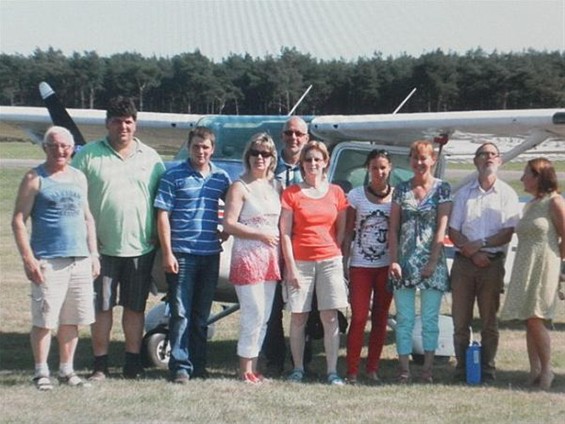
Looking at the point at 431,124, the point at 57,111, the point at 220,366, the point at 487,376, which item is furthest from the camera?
the point at 57,111

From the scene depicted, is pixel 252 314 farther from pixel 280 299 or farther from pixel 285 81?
pixel 285 81

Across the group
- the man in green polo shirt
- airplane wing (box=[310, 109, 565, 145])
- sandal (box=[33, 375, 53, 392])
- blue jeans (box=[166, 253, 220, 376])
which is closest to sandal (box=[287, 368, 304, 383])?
blue jeans (box=[166, 253, 220, 376])

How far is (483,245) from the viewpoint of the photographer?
5879 mm

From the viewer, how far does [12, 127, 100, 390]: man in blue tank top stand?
17.5 feet

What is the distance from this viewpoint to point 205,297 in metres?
5.84

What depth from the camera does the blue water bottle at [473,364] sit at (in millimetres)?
5902

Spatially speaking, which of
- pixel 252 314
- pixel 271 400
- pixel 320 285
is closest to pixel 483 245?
pixel 320 285

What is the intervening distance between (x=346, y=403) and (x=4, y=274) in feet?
22.0

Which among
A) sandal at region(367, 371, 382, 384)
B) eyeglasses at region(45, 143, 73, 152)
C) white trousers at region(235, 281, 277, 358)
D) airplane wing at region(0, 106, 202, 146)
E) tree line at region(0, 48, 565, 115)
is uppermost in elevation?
tree line at region(0, 48, 565, 115)

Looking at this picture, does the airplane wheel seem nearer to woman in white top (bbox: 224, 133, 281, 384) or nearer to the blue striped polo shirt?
woman in white top (bbox: 224, 133, 281, 384)

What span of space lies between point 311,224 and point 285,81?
20903 mm

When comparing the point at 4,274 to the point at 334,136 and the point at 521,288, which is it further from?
the point at 521,288

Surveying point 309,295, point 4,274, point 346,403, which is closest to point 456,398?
point 346,403

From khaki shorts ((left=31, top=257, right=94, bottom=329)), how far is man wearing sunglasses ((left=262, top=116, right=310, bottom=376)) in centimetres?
128
